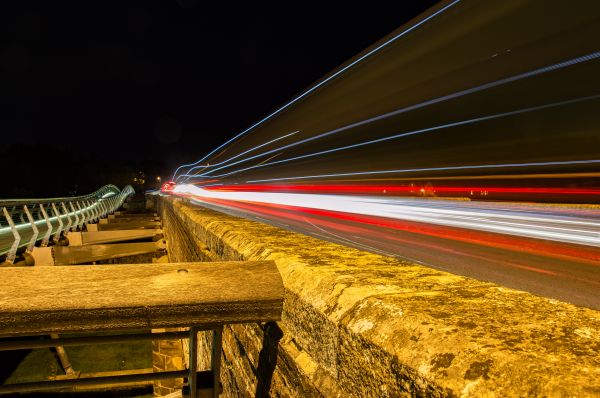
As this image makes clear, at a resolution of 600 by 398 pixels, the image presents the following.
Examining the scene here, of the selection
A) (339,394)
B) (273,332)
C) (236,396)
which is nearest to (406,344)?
Answer: (339,394)

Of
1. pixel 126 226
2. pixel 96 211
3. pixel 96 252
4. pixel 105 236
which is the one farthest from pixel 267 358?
pixel 96 211

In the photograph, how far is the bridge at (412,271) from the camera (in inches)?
Answer: 49.1

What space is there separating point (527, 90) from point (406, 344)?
963 centimetres

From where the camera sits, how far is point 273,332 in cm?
221

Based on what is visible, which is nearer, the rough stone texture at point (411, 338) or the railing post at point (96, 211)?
the rough stone texture at point (411, 338)

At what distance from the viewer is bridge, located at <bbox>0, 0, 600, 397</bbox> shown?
1.25 metres

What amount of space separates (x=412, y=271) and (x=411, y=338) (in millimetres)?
1048

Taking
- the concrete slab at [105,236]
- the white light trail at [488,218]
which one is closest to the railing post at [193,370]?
the white light trail at [488,218]

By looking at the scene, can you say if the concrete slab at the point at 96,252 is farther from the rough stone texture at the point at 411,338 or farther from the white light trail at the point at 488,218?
the rough stone texture at the point at 411,338

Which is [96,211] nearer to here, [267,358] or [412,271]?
[267,358]

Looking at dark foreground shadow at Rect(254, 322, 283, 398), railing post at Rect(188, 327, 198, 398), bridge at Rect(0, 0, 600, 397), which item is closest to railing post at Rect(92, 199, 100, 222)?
bridge at Rect(0, 0, 600, 397)

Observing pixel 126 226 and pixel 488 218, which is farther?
pixel 126 226

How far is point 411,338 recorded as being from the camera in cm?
126

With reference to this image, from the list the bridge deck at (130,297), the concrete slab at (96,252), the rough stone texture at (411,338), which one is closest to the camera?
the rough stone texture at (411,338)
